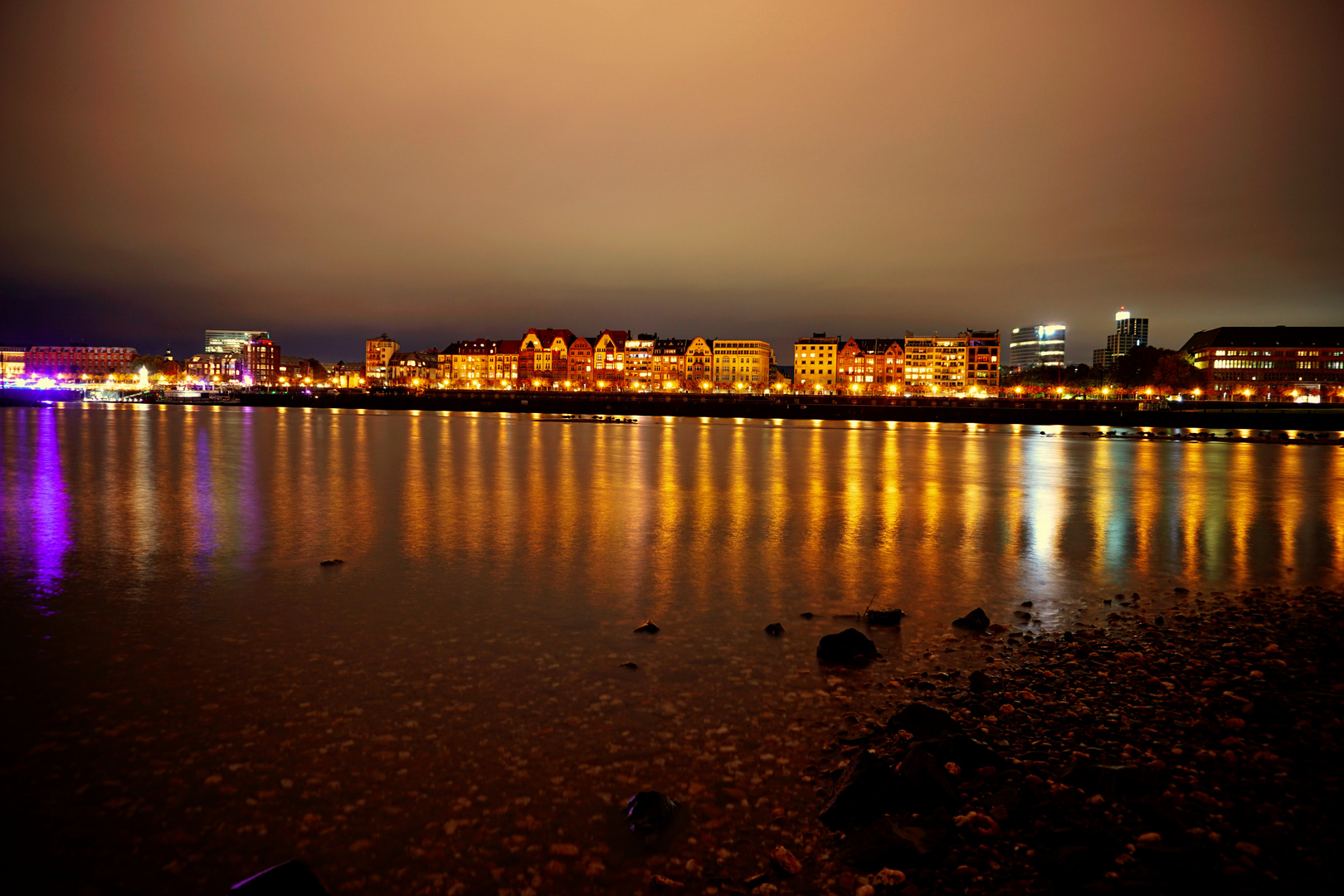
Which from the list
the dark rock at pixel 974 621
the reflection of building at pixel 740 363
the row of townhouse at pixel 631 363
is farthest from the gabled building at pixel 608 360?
the dark rock at pixel 974 621

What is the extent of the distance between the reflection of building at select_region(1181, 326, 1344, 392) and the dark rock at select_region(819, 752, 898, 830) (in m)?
177

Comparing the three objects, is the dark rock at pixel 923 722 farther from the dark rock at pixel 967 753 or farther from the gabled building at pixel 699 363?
the gabled building at pixel 699 363

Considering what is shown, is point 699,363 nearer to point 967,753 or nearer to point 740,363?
point 740,363

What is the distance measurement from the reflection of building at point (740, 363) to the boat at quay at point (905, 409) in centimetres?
5740

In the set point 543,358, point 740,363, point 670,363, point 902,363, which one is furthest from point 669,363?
point 902,363

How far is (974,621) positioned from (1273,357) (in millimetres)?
185910

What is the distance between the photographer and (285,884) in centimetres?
406

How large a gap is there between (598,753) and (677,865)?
1.53 meters

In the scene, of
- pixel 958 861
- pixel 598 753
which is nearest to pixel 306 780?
pixel 598 753

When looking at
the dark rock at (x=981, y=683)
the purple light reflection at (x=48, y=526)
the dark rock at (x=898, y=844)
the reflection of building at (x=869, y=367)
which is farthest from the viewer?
the reflection of building at (x=869, y=367)

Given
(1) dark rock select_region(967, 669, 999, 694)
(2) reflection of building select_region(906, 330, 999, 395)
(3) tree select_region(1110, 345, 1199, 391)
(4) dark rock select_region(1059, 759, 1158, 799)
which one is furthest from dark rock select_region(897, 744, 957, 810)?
(2) reflection of building select_region(906, 330, 999, 395)

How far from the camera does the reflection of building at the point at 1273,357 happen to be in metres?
144

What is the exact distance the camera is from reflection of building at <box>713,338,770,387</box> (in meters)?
181

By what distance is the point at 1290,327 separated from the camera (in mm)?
150125
